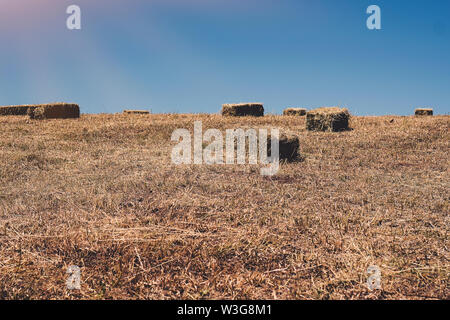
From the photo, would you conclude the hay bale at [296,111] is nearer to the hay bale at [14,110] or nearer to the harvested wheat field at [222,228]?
the harvested wheat field at [222,228]

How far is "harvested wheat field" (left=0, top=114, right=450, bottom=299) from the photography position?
3.13m

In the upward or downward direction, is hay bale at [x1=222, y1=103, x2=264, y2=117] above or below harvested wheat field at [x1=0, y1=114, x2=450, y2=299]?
above

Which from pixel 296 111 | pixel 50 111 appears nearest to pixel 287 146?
pixel 296 111

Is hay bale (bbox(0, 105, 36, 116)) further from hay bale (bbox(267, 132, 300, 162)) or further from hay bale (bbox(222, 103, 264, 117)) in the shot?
hay bale (bbox(267, 132, 300, 162))

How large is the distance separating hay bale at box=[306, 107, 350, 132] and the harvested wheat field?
3902mm

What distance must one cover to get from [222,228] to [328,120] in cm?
915

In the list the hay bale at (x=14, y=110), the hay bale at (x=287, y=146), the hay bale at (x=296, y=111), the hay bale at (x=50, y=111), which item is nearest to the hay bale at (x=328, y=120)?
the hay bale at (x=287, y=146)

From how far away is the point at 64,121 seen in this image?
14.6m

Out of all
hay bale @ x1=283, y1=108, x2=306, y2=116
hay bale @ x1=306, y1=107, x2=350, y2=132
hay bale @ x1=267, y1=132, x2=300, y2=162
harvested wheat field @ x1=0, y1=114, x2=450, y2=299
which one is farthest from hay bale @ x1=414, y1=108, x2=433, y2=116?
hay bale @ x1=267, y1=132, x2=300, y2=162

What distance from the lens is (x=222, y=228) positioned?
4.18 metres

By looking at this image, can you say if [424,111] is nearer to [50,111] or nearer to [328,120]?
[328,120]

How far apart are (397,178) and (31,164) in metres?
7.53
